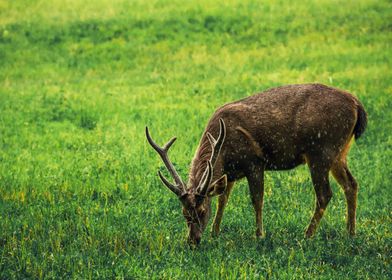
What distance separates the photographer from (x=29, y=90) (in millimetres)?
19156

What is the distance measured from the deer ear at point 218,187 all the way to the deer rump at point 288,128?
561 mm

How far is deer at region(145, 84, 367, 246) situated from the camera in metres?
9.30

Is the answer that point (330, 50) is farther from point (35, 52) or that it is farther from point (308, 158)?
point (308, 158)

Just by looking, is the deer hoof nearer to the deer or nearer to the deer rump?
the deer

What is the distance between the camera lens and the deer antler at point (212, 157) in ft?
27.5

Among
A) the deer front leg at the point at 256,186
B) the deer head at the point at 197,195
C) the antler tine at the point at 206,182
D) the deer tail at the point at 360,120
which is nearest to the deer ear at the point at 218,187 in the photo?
the deer head at the point at 197,195

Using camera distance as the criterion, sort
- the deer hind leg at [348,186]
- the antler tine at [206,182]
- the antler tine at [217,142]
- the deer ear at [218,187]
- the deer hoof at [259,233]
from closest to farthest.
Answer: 1. the antler tine at [206,182]
2. the deer ear at [218,187]
3. the antler tine at [217,142]
4. the deer hoof at [259,233]
5. the deer hind leg at [348,186]

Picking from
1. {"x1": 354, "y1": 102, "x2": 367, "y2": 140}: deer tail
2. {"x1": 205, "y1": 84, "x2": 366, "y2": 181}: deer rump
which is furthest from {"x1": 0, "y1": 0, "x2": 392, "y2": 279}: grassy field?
{"x1": 354, "y1": 102, "x2": 367, "y2": 140}: deer tail

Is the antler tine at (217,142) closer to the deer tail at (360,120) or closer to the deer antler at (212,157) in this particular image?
the deer antler at (212,157)

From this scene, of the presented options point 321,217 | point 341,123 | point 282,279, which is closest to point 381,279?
point 282,279

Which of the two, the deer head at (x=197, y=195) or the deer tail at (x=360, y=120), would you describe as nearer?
the deer head at (x=197, y=195)

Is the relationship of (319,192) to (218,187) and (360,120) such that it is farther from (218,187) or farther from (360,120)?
(218,187)

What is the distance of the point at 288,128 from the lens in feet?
31.1

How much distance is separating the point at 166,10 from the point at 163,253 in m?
19.5
